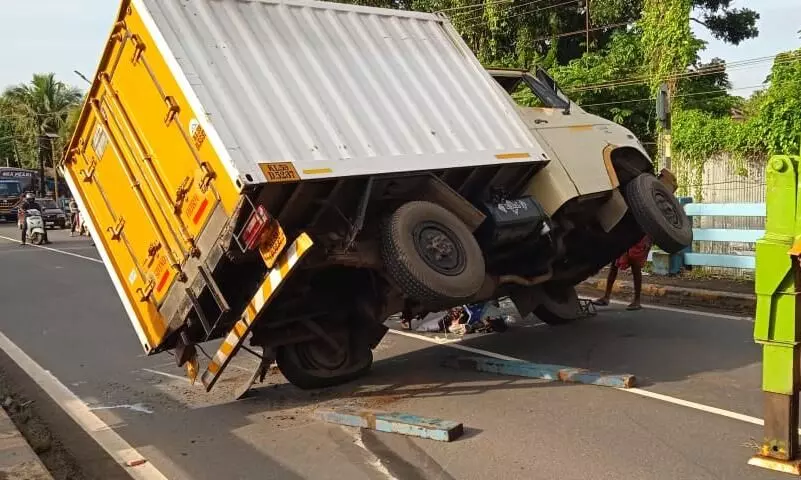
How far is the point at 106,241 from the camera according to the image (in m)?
6.74

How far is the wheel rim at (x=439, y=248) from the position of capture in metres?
5.93

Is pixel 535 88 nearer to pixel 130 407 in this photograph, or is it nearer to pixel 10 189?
pixel 130 407

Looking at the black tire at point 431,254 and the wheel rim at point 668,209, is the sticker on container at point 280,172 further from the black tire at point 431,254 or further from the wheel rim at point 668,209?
the wheel rim at point 668,209

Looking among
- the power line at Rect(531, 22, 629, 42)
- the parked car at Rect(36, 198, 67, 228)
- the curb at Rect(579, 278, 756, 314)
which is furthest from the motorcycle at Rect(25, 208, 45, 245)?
the curb at Rect(579, 278, 756, 314)


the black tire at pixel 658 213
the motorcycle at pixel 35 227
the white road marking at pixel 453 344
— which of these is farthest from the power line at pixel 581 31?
the black tire at pixel 658 213

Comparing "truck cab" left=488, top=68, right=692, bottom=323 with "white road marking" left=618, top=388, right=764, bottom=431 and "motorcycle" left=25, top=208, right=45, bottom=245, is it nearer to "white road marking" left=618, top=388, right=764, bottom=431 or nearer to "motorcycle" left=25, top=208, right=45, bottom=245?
"white road marking" left=618, top=388, right=764, bottom=431

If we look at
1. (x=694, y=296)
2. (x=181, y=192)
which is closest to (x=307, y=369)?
(x=181, y=192)

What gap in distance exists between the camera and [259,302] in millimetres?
5719

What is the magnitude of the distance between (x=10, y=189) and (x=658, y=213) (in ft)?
158

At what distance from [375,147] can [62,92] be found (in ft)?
202

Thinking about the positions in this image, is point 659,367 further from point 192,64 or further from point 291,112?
point 192,64

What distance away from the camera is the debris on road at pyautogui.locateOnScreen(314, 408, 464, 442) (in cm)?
525

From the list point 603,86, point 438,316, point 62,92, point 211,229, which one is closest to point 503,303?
point 438,316

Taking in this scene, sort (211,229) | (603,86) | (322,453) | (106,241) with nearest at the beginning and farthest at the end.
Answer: (322,453) < (211,229) < (106,241) < (603,86)
